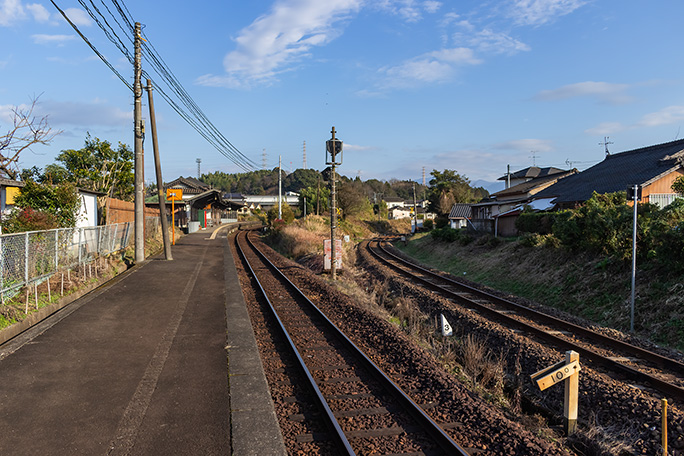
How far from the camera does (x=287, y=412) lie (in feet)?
16.6

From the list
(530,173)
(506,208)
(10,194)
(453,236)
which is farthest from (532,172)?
(10,194)

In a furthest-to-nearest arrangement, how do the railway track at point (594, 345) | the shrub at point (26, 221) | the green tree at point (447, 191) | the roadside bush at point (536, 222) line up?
the green tree at point (447, 191)
the roadside bush at point (536, 222)
the shrub at point (26, 221)
the railway track at point (594, 345)

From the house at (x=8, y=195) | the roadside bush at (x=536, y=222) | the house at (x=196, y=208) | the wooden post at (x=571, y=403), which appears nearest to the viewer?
the wooden post at (x=571, y=403)

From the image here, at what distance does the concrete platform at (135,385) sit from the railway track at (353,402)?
579mm

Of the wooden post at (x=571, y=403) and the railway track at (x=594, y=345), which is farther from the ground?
the wooden post at (x=571, y=403)

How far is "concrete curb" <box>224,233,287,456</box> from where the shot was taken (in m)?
4.16

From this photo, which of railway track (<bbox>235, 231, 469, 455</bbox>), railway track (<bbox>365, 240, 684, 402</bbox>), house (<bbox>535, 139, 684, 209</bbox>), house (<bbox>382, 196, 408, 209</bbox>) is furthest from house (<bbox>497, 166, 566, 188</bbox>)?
railway track (<bbox>235, 231, 469, 455</bbox>)

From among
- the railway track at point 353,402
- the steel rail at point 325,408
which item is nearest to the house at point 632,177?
the railway track at point 353,402

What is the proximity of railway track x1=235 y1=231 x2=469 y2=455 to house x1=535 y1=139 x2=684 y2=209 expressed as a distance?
16.8 m

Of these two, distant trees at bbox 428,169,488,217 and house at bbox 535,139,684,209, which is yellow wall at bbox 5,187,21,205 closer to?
house at bbox 535,139,684,209

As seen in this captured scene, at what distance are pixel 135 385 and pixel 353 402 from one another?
2.74m

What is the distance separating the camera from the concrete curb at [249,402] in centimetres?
416

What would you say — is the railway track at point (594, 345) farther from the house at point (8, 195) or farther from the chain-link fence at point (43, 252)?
the house at point (8, 195)

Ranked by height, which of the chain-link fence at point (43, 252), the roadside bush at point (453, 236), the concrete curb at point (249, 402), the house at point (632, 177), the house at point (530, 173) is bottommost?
the concrete curb at point (249, 402)
